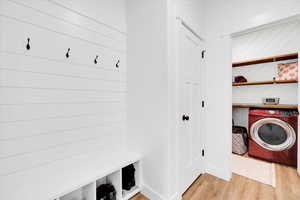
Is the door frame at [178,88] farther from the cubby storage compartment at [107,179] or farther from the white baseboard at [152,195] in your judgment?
the cubby storage compartment at [107,179]

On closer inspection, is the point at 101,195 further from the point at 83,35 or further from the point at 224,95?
the point at 224,95

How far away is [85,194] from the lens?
135 centimetres

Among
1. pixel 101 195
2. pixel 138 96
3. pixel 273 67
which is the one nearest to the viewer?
pixel 101 195

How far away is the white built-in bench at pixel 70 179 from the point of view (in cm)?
107

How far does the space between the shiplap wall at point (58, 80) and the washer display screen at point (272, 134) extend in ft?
8.47

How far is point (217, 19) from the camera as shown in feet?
6.66

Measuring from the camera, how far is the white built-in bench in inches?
42.3

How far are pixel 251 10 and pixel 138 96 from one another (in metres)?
1.77

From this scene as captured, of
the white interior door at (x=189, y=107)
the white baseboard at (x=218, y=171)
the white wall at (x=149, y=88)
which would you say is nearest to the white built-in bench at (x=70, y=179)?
the white wall at (x=149, y=88)

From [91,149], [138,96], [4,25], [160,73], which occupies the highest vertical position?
[4,25]

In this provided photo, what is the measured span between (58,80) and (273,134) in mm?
3342

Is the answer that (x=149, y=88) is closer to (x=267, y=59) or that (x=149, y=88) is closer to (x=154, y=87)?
(x=154, y=87)

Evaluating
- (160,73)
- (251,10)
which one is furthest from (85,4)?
(251,10)

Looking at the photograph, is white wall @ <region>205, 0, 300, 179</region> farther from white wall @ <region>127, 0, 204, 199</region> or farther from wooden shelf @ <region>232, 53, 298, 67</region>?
wooden shelf @ <region>232, 53, 298, 67</region>
